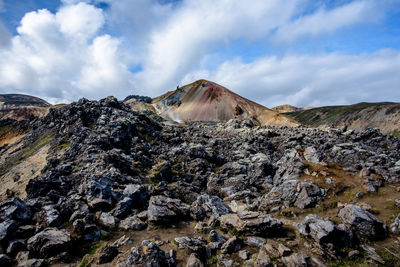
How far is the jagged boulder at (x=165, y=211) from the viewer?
13.4 meters

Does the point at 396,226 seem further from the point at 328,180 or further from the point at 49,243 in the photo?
the point at 49,243

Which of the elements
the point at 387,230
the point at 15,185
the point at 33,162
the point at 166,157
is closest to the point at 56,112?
the point at 33,162

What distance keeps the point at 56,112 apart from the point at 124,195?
47190 millimetres

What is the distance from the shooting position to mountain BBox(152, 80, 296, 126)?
89.3m

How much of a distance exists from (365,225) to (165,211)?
11446 millimetres

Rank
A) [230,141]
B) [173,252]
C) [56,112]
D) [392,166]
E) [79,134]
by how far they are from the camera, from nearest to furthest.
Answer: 1. [173,252]
2. [392,166]
3. [79,134]
4. [230,141]
5. [56,112]

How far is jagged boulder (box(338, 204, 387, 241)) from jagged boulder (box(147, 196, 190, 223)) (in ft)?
32.6

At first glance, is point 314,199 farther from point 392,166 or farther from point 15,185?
point 15,185

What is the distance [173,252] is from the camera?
1024 cm

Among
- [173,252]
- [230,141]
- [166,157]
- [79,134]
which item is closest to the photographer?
[173,252]

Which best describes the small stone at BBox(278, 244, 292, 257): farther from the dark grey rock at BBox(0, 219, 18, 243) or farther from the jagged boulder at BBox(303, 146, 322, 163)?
the dark grey rock at BBox(0, 219, 18, 243)

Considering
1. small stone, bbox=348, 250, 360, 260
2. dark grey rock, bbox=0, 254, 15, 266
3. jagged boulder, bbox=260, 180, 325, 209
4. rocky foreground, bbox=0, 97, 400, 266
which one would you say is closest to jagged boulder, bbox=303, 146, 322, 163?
rocky foreground, bbox=0, 97, 400, 266

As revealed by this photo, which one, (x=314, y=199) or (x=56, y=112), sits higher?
(x=56, y=112)

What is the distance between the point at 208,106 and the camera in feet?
311
